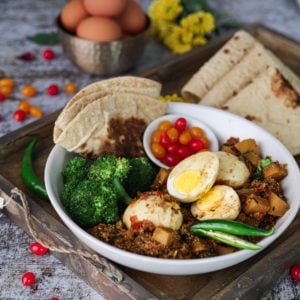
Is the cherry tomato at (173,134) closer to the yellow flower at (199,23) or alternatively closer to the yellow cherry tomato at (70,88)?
the yellow cherry tomato at (70,88)

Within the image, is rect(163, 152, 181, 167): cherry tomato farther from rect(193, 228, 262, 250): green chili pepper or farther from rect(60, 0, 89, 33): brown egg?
rect(60, 0, 89, 33): brown egg

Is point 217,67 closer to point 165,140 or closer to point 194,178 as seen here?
point 165,140

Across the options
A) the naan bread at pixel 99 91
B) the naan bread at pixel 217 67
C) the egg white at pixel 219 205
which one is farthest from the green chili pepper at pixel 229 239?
the naan bread at pixel 217 67

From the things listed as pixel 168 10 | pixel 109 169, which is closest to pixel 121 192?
pixel 109 169

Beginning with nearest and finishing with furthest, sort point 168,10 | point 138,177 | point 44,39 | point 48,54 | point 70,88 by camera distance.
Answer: point 138,177, point 70,88, point 48,54, point 168,10, point 44,39

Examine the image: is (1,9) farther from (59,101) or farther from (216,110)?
(216,110)

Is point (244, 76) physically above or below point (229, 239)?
below
